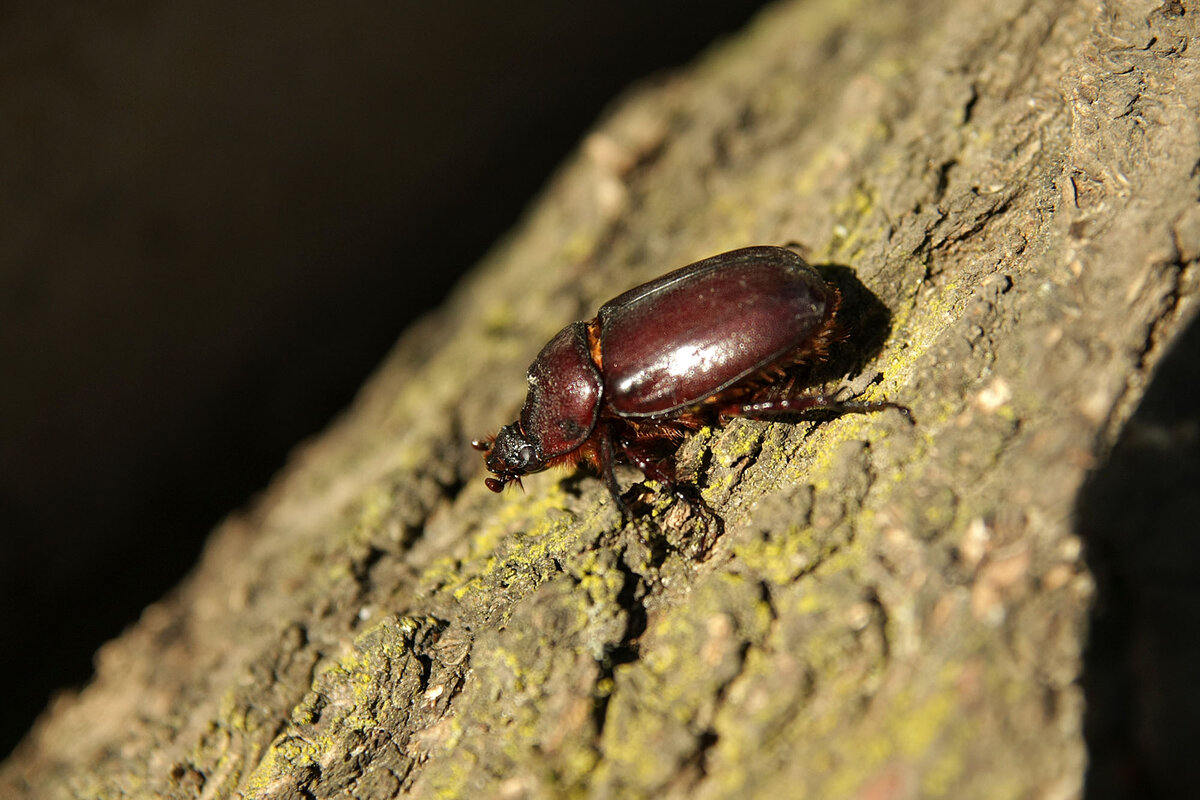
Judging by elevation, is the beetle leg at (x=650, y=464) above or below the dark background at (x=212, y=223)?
below

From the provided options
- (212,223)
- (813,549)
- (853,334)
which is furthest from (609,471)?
(212,223)

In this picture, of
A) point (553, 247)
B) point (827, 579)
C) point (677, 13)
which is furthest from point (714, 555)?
point (677, 13)

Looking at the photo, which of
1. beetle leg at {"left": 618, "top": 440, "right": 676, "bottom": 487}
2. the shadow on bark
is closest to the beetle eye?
beetle leg at {"left": 618, "top": 440, "right": 676, "bottom": 487}

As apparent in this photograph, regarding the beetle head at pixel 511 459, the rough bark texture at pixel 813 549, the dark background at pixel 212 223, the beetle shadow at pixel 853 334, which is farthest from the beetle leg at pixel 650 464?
the dark background at pixel 212 223

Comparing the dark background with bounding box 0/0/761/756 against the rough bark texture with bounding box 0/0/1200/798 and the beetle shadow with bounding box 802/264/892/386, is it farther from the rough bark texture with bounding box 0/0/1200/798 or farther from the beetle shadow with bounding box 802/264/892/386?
the beetle shadow with bounding box 802/264/892/386

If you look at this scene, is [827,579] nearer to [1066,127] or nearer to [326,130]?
[1066,127]

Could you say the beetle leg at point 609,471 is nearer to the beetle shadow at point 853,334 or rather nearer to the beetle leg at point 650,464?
the beetle leg at point 650,464

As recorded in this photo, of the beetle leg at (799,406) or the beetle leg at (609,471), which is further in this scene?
the beetle leg at (609,471)

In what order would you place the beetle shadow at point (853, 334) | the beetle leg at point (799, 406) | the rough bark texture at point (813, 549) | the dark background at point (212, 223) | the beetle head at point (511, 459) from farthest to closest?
the dark background at point (212, 223) → the beetle head at point (511, 459) → the beetle shadow at point (853, 334) → the beetle leg at point (799, 406) → the rough bark texture at point (813, 549)

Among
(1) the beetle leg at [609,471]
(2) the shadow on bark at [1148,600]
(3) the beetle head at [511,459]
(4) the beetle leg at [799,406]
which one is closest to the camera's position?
(2) the shadow on bark at [1148,600]

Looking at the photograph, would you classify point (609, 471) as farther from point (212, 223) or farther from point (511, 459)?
point (212, 223)
